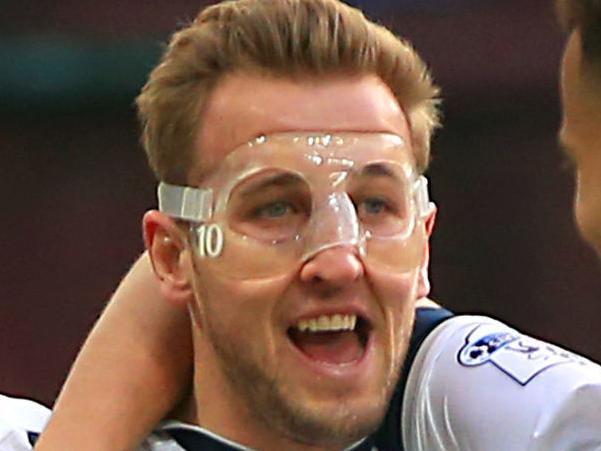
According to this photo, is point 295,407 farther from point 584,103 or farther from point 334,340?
point 584,103

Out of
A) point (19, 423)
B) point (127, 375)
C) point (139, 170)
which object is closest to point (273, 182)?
point (127, 375)

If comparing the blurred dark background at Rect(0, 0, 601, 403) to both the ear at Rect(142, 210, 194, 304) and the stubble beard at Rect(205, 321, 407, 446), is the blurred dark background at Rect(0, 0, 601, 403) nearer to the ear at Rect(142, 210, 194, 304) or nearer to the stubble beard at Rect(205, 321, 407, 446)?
the ear at Rect(142, 210, 194, 304)

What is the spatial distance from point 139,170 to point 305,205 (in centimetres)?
271

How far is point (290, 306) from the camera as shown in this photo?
5.27 feet

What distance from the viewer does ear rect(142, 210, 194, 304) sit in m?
1.72

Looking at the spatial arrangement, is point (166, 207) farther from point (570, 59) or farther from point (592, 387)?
point (570, 59)

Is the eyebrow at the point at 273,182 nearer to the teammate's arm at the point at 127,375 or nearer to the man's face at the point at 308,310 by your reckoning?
the man's face at the point at 308,310

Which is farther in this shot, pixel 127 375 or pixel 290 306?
pixel 127 375

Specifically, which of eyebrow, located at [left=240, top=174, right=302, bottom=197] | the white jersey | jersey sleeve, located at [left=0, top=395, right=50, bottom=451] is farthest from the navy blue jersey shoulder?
jersey sleeve, located at [left=0, top=395, right=50, bottom=451]

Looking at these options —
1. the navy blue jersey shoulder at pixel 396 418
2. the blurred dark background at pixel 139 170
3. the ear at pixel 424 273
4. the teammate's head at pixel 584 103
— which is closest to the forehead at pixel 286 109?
the ear at pixel 424 273

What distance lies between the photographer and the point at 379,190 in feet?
5.48

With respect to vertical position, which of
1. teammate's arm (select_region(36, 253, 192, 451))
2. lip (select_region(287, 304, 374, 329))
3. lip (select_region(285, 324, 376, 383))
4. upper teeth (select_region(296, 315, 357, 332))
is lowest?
teammate's arm (select_region(36, 253, 192, 451))

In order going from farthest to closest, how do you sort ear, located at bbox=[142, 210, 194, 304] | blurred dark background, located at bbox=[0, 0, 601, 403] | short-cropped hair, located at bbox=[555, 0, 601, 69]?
blurred dark background, located at bbox=[0, 0, 601, 403] < ear, located at bbox=[142, 210, 194, 304] < short-cropped hair, located at bbox=[555, 0, 601, 69]

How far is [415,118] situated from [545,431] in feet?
1.28
